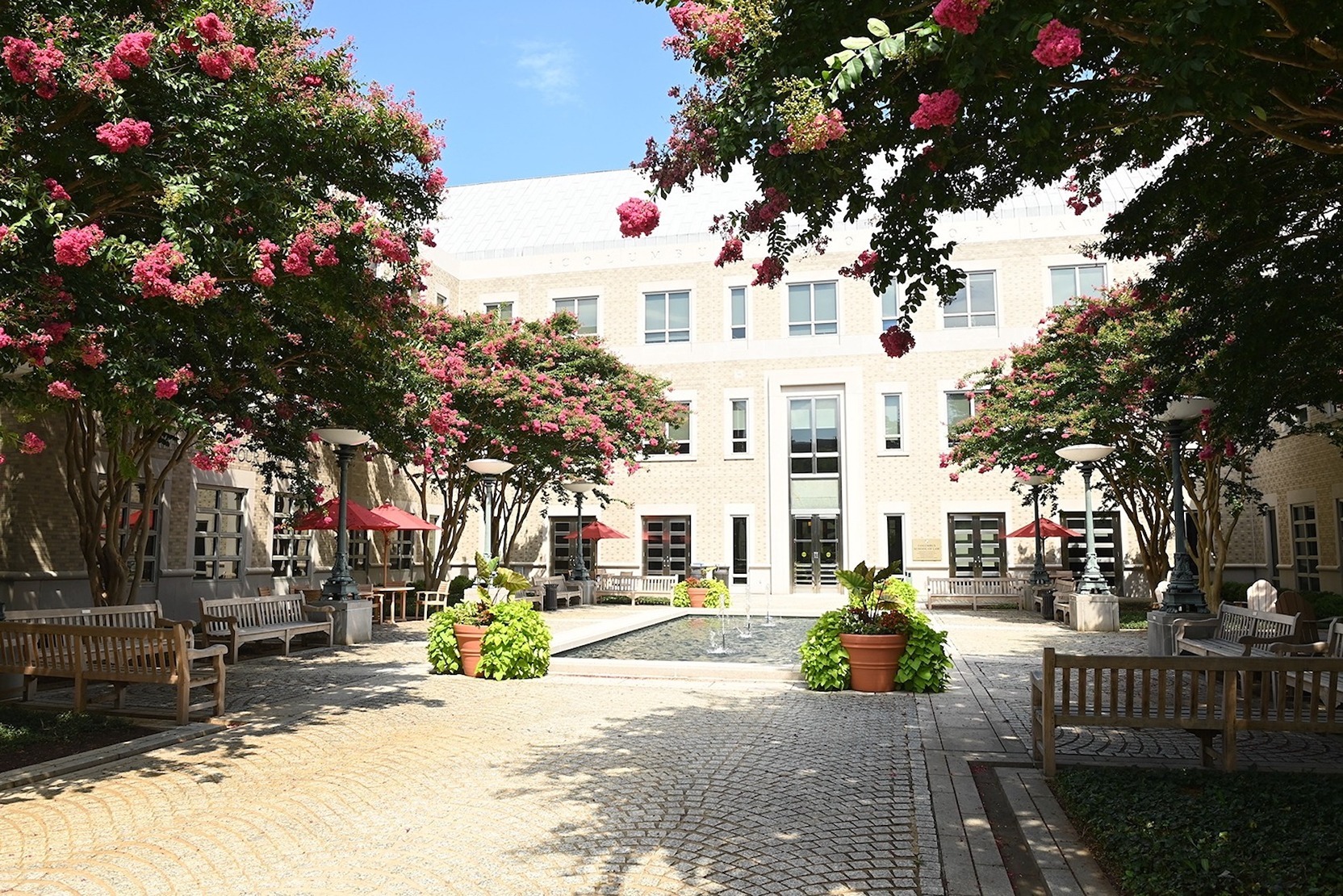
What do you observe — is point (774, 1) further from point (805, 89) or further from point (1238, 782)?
point (1238, 782)

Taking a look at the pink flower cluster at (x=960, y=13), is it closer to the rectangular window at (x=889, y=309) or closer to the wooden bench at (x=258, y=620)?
the wooden bench at (x=258, y=620)

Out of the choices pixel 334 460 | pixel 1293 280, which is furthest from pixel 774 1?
pixel 334 460

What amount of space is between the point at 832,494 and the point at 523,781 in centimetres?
2584

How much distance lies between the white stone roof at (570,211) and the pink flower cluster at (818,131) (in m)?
27.9

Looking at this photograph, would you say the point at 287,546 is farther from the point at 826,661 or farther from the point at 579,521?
the point at 826,661

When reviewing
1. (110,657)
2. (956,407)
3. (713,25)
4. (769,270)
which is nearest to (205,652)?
(110,657)

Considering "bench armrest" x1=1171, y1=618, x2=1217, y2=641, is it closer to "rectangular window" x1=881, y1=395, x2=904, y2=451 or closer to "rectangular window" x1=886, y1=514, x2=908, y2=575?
"rectangular window" x1=886, y1=514, x2=908, y2=575

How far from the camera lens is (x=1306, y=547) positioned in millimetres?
21000

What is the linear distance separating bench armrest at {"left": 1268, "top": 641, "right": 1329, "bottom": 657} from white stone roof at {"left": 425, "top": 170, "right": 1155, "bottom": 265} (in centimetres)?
2452

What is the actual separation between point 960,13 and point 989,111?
8.88 ft

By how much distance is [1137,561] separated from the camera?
93.0 feet

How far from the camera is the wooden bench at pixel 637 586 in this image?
28.5m

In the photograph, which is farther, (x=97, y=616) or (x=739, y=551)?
(x=739, y=551)

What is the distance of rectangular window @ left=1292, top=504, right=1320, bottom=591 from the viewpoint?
20.5 metres
